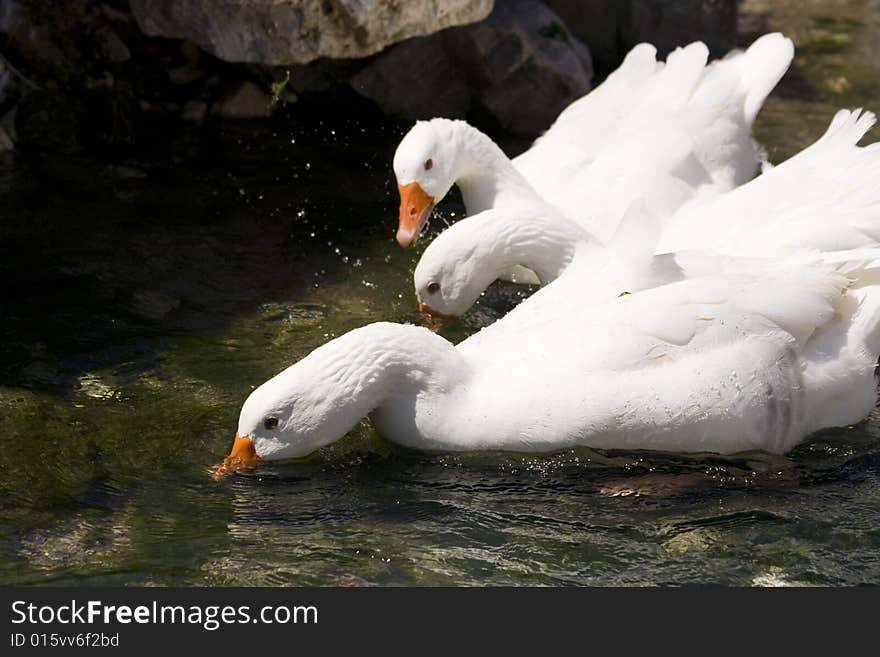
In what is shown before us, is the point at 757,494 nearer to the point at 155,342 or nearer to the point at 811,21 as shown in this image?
the point at 155,342

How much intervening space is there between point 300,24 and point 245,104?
1375 mm

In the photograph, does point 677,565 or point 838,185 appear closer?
point 677,565

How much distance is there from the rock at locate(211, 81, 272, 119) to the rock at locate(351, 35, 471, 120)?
63cm

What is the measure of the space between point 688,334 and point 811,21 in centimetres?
730

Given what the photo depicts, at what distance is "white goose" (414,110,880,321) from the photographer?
19.5 ft

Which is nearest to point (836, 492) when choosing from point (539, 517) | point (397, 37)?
point (539, 517)

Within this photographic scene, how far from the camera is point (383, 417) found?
5.36 meters

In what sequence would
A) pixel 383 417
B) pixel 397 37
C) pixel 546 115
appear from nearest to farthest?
pixel 383 417
pixel 397 37
pixel 546 115

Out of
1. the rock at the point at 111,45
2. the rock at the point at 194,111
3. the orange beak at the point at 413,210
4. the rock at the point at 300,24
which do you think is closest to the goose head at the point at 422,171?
the orange beak at the point at 413,210

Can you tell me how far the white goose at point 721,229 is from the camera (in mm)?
5957

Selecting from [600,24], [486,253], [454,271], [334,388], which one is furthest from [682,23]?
[334,388]

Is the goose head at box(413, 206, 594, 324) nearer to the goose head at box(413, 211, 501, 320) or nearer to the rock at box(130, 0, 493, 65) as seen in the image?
the goose head at box(413, 211, 501, 320)

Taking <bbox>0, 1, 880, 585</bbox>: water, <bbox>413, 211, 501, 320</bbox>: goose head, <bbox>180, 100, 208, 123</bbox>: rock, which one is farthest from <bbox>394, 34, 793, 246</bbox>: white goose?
<bbox>180, 100, 208, 123</bbox>: rock

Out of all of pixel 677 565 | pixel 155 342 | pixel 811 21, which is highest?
pixel 811 21
